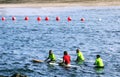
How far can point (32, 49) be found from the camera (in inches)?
2106

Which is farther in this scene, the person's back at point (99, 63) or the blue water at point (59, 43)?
the blue water at point (59, 43)

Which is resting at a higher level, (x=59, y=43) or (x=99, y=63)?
(x=59, y=43)

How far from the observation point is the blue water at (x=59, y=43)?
3975cm

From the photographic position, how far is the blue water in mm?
39750

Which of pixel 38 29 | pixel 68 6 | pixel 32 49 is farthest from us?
pixel 68 6

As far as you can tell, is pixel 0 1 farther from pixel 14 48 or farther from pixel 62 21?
pixel 14 48

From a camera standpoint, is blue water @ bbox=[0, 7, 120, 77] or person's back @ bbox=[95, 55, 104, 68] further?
blue water @ bbox=[0, 7, 120, 77]

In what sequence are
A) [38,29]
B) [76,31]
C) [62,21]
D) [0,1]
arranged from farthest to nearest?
[0,1] → [62,21] → [38,29] → [76,31]

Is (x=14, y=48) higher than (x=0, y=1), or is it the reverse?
(x=0, y=1)

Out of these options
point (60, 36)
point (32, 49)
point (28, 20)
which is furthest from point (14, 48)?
point (28, 20)

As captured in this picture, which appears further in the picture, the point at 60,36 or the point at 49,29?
the point at 49,29

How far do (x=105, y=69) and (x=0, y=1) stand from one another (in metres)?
109

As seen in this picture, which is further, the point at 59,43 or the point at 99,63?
the point at 59,43

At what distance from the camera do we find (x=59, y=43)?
192 feet
